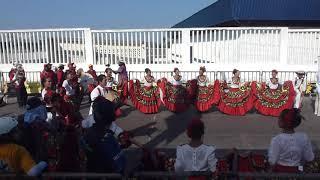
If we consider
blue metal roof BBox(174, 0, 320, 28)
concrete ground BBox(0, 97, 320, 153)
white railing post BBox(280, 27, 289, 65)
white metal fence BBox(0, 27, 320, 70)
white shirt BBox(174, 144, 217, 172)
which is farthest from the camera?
blue metal roof BBox(174, 0, 320, 28)

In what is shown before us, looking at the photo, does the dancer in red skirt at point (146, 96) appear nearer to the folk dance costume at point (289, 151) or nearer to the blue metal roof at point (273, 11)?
the folk dance costume at point (289, 151)

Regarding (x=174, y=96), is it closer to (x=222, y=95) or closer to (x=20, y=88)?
(x=222, y=95)

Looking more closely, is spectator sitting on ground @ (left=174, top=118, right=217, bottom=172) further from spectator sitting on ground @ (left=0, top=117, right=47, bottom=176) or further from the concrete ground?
the concrete ground

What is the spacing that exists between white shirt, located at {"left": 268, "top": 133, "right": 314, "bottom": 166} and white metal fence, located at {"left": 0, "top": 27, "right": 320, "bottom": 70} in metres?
13.5

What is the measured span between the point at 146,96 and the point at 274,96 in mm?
3762

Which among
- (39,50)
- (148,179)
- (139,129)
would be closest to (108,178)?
(148,179)

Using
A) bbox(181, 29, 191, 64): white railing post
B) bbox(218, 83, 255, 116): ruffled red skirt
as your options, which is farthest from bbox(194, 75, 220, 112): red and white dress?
bbox(181, 29, 191, 64): white railing post

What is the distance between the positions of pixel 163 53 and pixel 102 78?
897cm

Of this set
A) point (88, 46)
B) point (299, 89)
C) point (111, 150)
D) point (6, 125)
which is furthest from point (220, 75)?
point (6, 125)

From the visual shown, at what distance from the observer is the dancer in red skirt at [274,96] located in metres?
12.3

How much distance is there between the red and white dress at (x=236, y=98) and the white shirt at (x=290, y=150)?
Result: 8005 millimetres

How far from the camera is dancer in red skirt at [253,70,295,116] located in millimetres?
12305

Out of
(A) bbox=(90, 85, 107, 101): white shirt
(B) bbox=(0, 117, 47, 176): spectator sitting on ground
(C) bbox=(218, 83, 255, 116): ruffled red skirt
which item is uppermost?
(A) bbox=(90, 85, 107, 101): white shirt

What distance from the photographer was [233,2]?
69.6 ft
